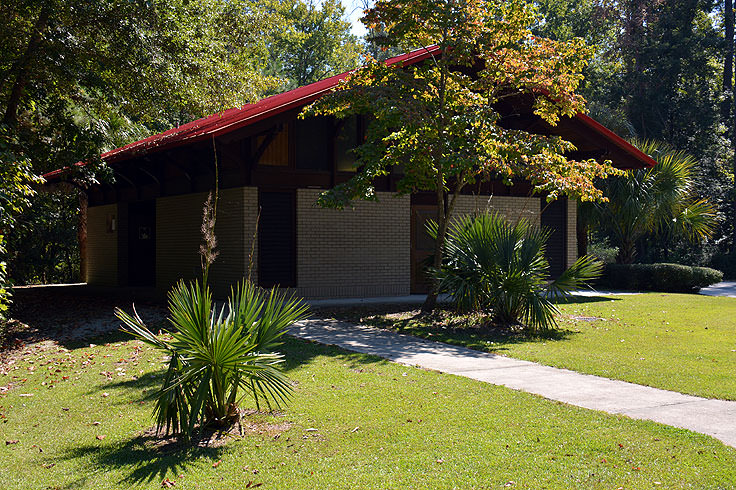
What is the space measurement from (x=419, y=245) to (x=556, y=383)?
1076 cm

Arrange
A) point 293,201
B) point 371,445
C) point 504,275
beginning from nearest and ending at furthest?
point 371,445 < point 504,275 < point 293,201

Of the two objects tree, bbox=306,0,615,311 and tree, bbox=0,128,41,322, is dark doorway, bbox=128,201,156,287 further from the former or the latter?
tree, bbox=0,128,41,322

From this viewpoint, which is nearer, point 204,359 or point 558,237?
point 204,359

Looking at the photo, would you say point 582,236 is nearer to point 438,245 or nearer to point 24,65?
point 438,245

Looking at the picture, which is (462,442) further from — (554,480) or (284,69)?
(284,69)

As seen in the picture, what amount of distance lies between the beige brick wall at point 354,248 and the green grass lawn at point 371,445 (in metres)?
8.50

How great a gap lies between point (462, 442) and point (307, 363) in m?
3.93

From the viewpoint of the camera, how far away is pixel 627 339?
37.4ft

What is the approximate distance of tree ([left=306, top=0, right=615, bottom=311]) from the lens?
12844mm

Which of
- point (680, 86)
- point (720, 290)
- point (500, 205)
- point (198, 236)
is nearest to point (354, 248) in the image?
point (198, 236)

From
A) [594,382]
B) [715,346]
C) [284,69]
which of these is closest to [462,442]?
[594,382]

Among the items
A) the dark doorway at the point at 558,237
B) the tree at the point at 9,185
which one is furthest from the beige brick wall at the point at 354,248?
the tree at the point at 9,185

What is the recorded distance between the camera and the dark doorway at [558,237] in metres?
21.5

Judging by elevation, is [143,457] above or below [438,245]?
below
